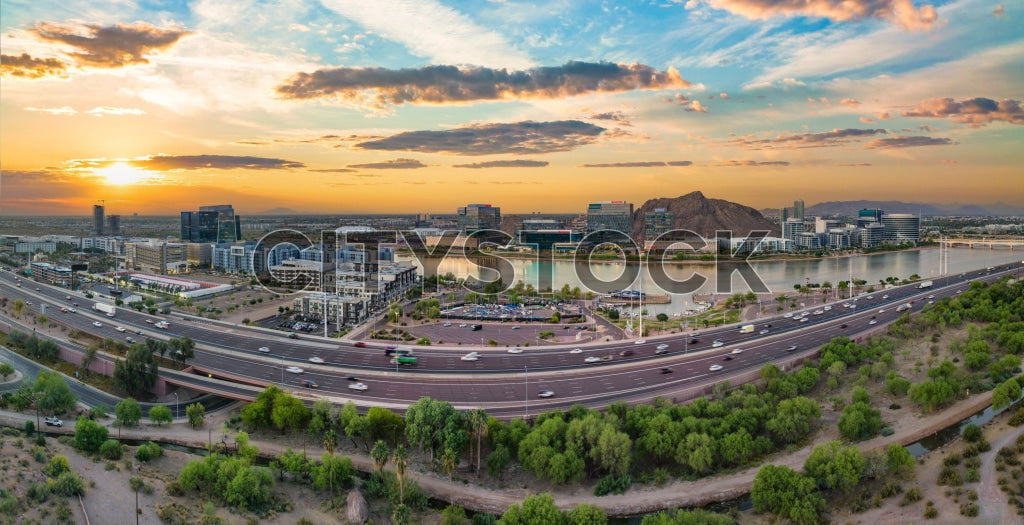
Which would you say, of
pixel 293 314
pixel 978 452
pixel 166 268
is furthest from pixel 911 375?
pixel 166 268

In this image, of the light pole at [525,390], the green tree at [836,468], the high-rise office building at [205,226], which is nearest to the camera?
the green tree at [836,468]

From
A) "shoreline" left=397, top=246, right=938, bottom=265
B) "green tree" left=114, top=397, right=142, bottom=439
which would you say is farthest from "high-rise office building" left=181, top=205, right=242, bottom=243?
"green tree" left=114, top=397, right=142, bottom=439

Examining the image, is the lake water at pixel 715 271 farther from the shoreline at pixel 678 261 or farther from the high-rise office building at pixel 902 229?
the high-rise office building at pixel 902 229

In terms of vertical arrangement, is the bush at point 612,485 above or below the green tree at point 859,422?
below

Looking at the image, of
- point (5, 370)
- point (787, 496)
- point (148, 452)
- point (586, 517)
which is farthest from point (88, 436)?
point (787, 496)

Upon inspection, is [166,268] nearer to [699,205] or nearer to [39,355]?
[39,355]

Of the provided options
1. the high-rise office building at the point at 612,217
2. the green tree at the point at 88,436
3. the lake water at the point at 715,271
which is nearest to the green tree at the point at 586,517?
the green tree at the point at 88,436

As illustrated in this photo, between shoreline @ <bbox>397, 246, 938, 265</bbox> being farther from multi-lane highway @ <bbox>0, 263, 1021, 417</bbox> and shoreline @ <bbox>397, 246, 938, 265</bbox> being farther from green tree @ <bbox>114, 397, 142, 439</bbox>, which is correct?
green tree @ <bbox>114, 397, 142, 439</bbox>
